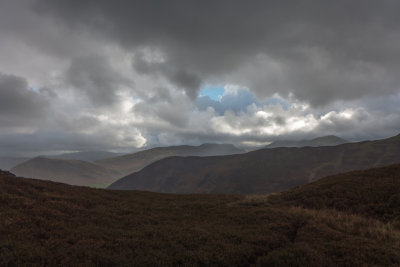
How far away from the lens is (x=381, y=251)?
34.9ft

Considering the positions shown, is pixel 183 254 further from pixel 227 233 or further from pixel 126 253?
pixel 227 233

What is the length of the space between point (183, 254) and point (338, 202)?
21399mm

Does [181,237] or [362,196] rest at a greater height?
[181,237]

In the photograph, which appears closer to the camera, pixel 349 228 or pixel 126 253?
pixel 126 253

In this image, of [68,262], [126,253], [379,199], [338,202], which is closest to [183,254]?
[126,253]

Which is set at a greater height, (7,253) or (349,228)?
(7,253)

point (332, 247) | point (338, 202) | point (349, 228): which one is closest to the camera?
point (332, 247)

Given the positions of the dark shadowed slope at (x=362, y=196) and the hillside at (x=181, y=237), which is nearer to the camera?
the hillside at (x=181, y=237)

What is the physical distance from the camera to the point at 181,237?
1319cm

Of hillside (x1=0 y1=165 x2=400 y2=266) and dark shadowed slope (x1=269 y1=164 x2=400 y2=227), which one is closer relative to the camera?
hillside (x1=0 y1=165 x2=400 y2=266)

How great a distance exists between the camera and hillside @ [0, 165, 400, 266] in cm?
991

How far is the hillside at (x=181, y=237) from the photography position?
9.91 m

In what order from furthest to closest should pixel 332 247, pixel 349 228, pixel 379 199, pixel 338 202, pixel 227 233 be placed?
pixel 338 202, pixel 379 199, pixel 349 228, pixel 227 233, pixel 332 247

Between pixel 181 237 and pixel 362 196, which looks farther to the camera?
pixel 362 196
